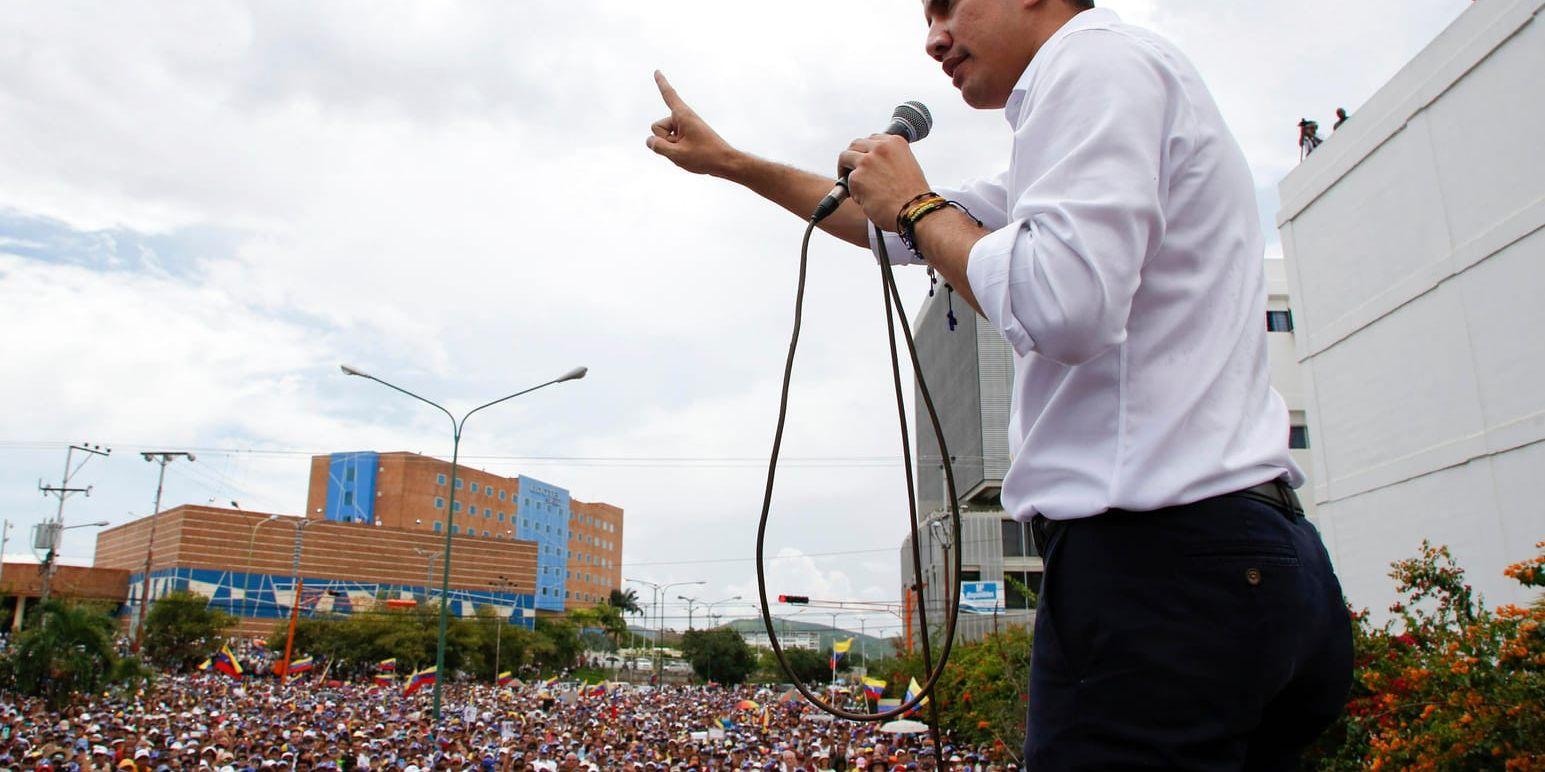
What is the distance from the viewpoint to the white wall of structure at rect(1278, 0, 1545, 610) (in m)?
19.4

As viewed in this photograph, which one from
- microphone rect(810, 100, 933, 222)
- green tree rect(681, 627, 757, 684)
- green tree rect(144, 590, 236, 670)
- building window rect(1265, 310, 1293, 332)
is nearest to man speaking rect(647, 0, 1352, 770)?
microphone rect(810, 100, 933, 222)

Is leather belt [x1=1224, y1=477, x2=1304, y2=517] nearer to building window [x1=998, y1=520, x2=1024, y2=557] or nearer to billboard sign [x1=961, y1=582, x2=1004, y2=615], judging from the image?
billboard sign [x1=961, y1=582, x2=1004, y2=615]

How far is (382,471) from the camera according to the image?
100 m

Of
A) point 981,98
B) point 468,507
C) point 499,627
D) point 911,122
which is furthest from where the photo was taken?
point 468,507

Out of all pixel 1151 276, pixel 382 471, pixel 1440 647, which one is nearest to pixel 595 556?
pixel 382 471

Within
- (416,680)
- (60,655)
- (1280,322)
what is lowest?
(416,680)

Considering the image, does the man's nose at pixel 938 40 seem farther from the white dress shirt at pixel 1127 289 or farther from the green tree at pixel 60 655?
the green tree at pixel 60 655

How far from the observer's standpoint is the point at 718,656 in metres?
78.5

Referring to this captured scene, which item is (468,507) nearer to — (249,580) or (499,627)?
(249,580)

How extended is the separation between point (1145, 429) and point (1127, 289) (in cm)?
17

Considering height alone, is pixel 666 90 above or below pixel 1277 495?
above

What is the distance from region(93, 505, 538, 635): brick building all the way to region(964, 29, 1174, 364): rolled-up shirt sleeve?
73024 millimetres

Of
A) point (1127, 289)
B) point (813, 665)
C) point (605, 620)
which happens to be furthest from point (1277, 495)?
point (605, 620)

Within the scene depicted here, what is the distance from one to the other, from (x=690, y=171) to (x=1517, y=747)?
7931 millimetres
